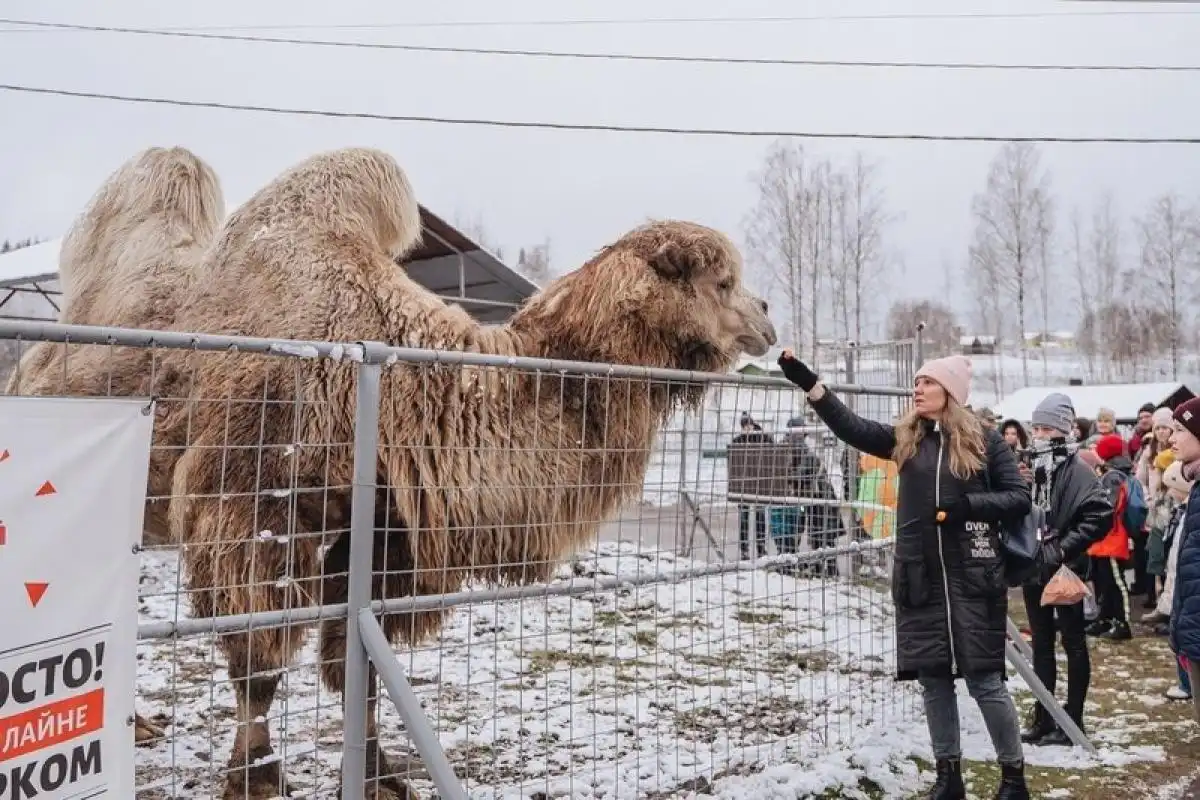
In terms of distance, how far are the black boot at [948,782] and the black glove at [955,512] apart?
113 cm

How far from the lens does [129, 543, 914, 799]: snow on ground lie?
4441 mm

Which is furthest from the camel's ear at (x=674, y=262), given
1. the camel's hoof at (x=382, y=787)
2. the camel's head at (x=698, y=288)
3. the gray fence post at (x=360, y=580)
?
the camel's hoof at (x=382, y=787)

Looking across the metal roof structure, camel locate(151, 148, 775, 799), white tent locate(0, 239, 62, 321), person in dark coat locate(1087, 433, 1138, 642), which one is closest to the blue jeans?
camel locate(151, 148, 775, 799)

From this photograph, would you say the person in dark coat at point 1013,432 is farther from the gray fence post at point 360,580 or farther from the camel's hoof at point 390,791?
the gray fence post at point 360,580

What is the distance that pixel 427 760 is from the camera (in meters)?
2.73

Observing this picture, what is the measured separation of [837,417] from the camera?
450 centimetres

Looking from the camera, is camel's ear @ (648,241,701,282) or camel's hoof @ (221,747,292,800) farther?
camel's ear @ (648,241,701,282)

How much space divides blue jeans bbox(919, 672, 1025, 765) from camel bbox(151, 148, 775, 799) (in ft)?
5.50

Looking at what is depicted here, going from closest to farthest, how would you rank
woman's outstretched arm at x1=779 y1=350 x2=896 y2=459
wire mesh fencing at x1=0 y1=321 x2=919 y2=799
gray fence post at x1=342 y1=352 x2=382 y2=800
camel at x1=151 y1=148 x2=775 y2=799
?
gray fence post at x1=342 y1=352 x2=382 y2=800 → wire mesh fencing at x1=0 y1=321 x2=919 y2=799 → camel at x1=151 y1=148 x2=775 y2=799 → woman's outstretched arm at x1=779 y1=350 x2=896 y2=459

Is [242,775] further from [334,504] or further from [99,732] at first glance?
[99,732]

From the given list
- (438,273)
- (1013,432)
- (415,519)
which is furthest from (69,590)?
(438,273)

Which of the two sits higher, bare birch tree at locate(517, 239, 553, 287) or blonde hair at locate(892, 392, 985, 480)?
bare birch tree at locate(517, 239, 553, 287)

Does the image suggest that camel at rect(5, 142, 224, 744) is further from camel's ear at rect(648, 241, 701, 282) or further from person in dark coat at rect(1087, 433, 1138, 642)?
person in dark coat at rect(1087, 433, 1138, 642)

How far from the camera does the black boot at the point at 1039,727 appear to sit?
571 centimetres
